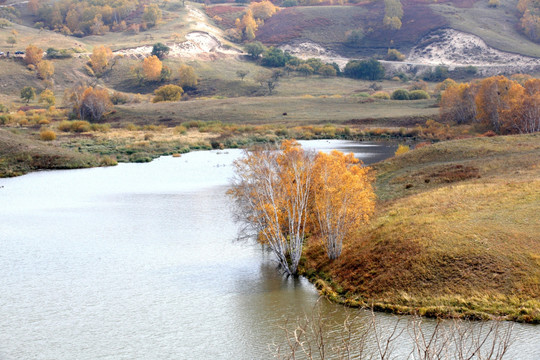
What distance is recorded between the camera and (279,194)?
98.4ft

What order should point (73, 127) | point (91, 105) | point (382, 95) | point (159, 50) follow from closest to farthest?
point (73, 127), point (91, 105), point (382, 95), point (159, 50)

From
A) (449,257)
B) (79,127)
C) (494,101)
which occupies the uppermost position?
(449,257)

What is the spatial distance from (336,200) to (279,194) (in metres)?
3.00

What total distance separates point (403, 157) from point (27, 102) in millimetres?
112291

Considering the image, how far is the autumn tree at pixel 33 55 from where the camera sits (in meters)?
161

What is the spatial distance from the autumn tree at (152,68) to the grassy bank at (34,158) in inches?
3794

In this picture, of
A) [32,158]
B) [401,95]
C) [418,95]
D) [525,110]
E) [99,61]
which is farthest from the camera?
[99,61]

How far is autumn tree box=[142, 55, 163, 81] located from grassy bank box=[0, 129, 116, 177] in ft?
316

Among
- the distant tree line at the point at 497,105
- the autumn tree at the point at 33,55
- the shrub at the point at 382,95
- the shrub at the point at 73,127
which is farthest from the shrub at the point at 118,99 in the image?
the distant tree line at the point at 497,105

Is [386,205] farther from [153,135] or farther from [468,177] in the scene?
[153,135]

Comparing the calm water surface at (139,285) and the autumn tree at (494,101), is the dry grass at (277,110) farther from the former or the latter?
the calm water surface at (139,285)

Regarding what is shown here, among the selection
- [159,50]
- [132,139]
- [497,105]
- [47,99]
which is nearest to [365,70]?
[159,50]

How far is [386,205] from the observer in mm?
40188

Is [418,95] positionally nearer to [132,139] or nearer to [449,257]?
[132,139]
